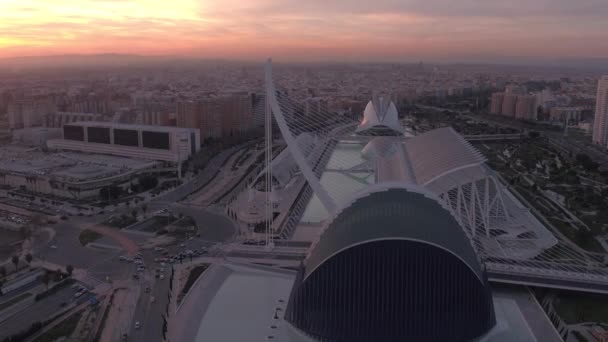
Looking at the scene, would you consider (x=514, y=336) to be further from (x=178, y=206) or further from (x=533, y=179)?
(x=533, y=179)

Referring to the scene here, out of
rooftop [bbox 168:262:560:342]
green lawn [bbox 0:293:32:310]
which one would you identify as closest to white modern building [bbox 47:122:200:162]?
green lawn [bbox 0:293:32:310]

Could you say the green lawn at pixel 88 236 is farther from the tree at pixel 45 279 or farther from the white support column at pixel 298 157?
the white support column at pixel 298 157

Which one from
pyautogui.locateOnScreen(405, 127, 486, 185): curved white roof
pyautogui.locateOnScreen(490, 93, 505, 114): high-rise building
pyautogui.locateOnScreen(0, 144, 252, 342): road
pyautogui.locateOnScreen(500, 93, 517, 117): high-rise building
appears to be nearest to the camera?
pyautogui.locateOnScreen(0, 144, 252, 342): road

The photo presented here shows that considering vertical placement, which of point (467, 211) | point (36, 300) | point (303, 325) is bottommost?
point (36, 300)

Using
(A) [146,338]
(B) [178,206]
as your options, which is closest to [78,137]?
(B) [178,206]

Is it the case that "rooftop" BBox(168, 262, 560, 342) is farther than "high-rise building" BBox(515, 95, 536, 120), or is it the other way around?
"high-rise building" BBox(515, 95, 536, 120)

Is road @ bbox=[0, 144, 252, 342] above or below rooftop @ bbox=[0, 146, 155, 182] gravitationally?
below

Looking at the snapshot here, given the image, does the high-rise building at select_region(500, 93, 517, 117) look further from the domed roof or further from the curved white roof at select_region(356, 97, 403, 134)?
the domed roof
